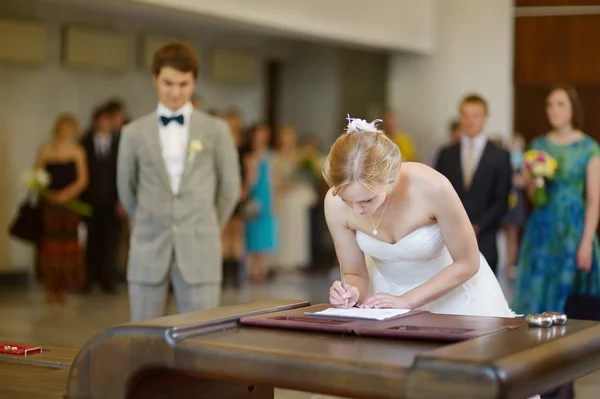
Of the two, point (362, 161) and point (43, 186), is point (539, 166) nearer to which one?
point (362, 161)

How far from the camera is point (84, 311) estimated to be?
357 inches

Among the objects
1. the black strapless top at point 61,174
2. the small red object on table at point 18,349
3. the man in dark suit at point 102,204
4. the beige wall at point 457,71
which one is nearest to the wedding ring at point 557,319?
the small red object on table at point 18,349

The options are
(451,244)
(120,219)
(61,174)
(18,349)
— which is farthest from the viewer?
(120,219)

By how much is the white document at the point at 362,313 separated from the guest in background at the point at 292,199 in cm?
926

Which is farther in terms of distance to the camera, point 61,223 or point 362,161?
point 61,223

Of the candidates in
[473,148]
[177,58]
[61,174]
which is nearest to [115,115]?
[61,174]

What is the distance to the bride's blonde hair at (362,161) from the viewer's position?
331 centimetres

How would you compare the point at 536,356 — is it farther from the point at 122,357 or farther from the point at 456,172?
the point at 456,172

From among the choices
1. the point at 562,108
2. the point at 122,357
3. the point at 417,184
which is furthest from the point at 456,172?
the point at 122,357

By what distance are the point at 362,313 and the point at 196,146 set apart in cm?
218

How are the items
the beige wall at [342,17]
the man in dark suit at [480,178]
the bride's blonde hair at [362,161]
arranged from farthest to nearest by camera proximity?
1. the beige wall at [342,17]
2. the man in dark suit at [480,178]
3. the bride's blonde hair at [362,161]

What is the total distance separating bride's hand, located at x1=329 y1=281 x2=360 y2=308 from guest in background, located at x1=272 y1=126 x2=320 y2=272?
8.95 m

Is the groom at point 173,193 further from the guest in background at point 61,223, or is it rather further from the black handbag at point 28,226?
the black handbag at point 28,226

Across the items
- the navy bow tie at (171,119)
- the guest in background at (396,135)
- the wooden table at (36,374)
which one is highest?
the guest in background at (396,135)
